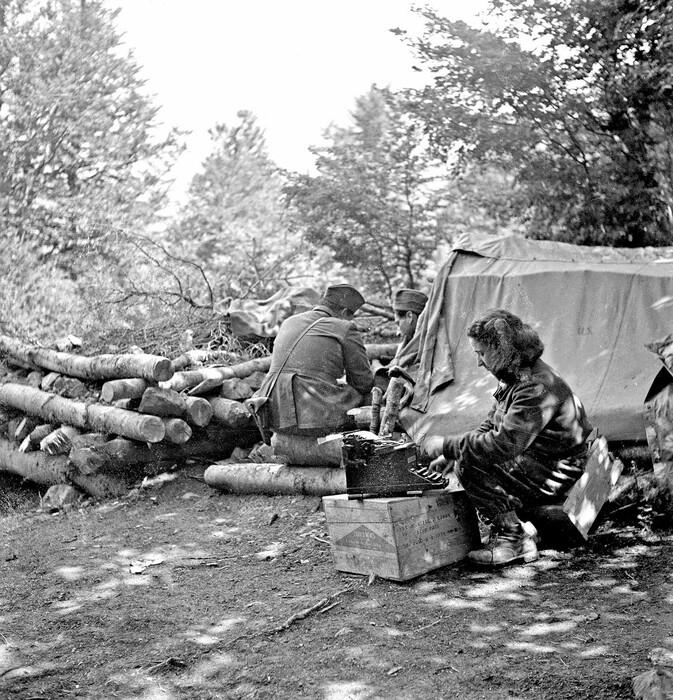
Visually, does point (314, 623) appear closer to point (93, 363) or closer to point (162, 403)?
point (162, 403)

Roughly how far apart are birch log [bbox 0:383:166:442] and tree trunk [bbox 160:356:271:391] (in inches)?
19.2

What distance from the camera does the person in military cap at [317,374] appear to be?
7559mm

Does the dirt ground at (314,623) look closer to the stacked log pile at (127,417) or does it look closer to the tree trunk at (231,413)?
the stacked log pile at (127,417)

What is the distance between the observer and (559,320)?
7.75 meters

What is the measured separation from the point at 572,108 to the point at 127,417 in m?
6.96

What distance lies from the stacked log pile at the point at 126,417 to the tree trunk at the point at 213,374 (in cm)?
1

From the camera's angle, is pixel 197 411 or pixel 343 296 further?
pixel 197 411

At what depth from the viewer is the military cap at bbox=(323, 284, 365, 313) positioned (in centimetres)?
802

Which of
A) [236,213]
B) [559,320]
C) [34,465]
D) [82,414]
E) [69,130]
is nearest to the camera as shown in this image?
[559,320]

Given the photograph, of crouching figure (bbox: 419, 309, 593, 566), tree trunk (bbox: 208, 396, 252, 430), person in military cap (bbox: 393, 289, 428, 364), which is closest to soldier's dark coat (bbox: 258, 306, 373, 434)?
tree trunk (bbox: 208, 396, 252, 430)

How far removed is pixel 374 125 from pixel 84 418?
854cm

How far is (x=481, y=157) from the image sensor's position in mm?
12500

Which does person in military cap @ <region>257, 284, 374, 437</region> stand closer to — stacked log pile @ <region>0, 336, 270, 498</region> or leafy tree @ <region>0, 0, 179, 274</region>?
stacked log pile @ <region>0, 336, 270, 498</region>

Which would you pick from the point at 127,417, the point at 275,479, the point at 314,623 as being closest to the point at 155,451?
the point at 127,417
